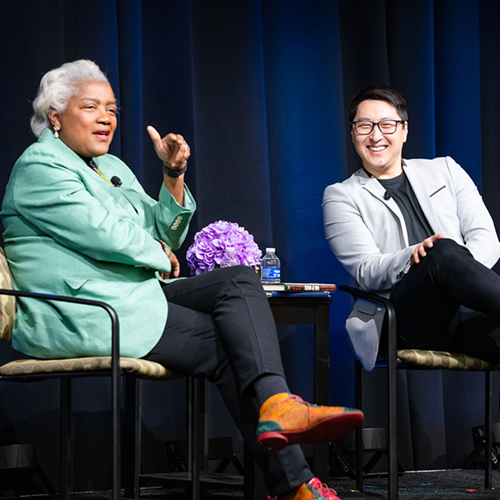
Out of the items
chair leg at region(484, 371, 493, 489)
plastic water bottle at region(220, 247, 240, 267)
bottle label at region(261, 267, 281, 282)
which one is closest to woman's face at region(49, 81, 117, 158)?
plastic water bottle at region(220, 247, 240, 267)

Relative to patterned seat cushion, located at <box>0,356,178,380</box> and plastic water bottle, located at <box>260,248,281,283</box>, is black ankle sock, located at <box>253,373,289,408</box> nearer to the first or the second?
patterned seat cushion, located at <box>0,356,178,380</box>

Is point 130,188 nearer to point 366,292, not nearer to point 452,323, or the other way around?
point 366,292

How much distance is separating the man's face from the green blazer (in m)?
1.06

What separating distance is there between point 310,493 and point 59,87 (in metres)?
1.36

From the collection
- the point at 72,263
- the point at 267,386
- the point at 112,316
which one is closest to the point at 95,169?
the point at 72,263

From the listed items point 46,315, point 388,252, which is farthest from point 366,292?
point 46,315

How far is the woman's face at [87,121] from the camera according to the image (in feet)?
7.57

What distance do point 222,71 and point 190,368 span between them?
151 cm

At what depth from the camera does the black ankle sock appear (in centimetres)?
189

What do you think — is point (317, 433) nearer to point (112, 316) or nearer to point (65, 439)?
point (112, 316)

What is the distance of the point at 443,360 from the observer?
8.21 ft

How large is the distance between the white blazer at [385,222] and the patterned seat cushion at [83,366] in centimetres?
81

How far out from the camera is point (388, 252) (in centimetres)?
276

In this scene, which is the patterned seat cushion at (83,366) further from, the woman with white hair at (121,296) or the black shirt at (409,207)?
the black shirt at (409,207)
